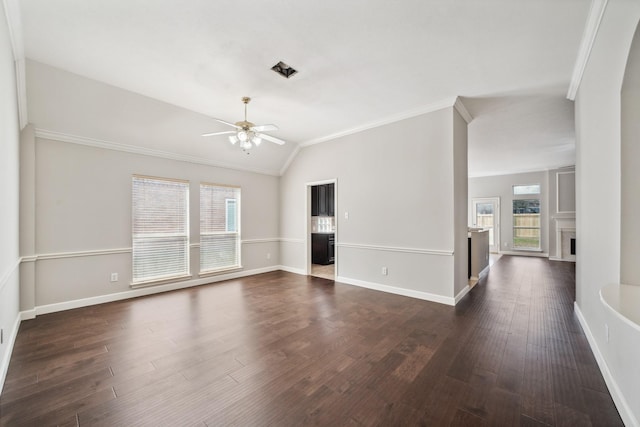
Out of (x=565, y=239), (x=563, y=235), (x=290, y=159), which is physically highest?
(x=290, y=159)

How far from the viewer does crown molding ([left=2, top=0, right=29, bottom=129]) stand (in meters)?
2.08

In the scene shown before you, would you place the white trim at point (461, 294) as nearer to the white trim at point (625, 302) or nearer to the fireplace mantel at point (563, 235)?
the white trim at point (625, 302)

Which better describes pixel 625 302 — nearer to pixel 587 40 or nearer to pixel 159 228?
pixel 587 40

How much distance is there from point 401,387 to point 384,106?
360 centimetres

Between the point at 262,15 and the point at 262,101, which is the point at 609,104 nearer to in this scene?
the point at 262,15

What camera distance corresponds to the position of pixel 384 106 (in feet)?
13.3

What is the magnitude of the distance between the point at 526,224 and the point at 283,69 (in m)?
9.91

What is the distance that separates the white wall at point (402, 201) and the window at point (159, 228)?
277 centimetres

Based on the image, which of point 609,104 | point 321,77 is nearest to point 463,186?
point 609,104

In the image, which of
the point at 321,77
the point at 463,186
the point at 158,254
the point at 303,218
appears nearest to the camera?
the point at 321,77

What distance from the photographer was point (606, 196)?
2168 millimetres

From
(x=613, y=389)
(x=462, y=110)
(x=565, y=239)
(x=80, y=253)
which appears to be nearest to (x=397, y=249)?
(x=462, y=110)

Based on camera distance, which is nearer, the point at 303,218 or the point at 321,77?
the point at 321,77

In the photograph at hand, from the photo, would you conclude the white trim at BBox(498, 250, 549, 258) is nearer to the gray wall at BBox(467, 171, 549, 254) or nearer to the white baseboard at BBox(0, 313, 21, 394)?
the gray wall at BBox(467, 171, 549, 254)
